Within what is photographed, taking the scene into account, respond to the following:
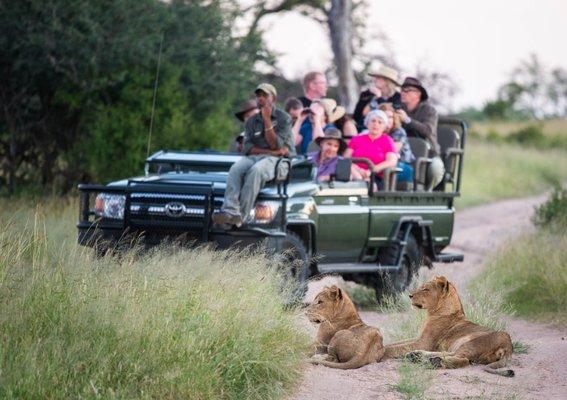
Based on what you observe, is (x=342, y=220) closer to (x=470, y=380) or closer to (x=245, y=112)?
(x=245, y=112)

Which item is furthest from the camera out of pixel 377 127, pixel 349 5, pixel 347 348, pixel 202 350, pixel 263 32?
pixel 349 5

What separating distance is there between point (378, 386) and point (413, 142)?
239 inches

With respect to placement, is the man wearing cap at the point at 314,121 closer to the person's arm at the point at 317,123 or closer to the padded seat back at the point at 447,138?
the person's arm at the point at 317,123

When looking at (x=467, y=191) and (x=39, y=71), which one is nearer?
(x=39, y=71)

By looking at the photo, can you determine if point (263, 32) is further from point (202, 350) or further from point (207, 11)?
point (202, 350)

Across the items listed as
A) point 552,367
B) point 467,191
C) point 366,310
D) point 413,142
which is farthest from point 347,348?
point 467,191

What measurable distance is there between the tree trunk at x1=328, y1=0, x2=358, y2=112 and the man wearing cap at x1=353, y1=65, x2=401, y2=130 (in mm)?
12364

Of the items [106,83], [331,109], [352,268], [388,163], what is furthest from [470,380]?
[106,83]

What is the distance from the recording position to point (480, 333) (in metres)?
9.46

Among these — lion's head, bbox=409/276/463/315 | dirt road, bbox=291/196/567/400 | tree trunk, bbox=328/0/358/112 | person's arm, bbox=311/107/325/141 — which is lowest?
dirt road, bbox=291/196/567/400

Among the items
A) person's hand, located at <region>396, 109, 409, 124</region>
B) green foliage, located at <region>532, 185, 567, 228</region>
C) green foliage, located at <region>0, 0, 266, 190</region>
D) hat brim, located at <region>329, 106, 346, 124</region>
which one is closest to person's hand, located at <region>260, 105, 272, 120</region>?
hat brim, located at <region>329, 106, 346, 124</region>

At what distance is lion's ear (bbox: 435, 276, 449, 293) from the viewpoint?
31.3ft

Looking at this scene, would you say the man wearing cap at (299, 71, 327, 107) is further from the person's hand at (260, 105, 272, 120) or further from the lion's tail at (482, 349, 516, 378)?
the lion's tail at (482, 349, 516, 378)

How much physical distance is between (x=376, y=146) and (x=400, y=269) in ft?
4.21
